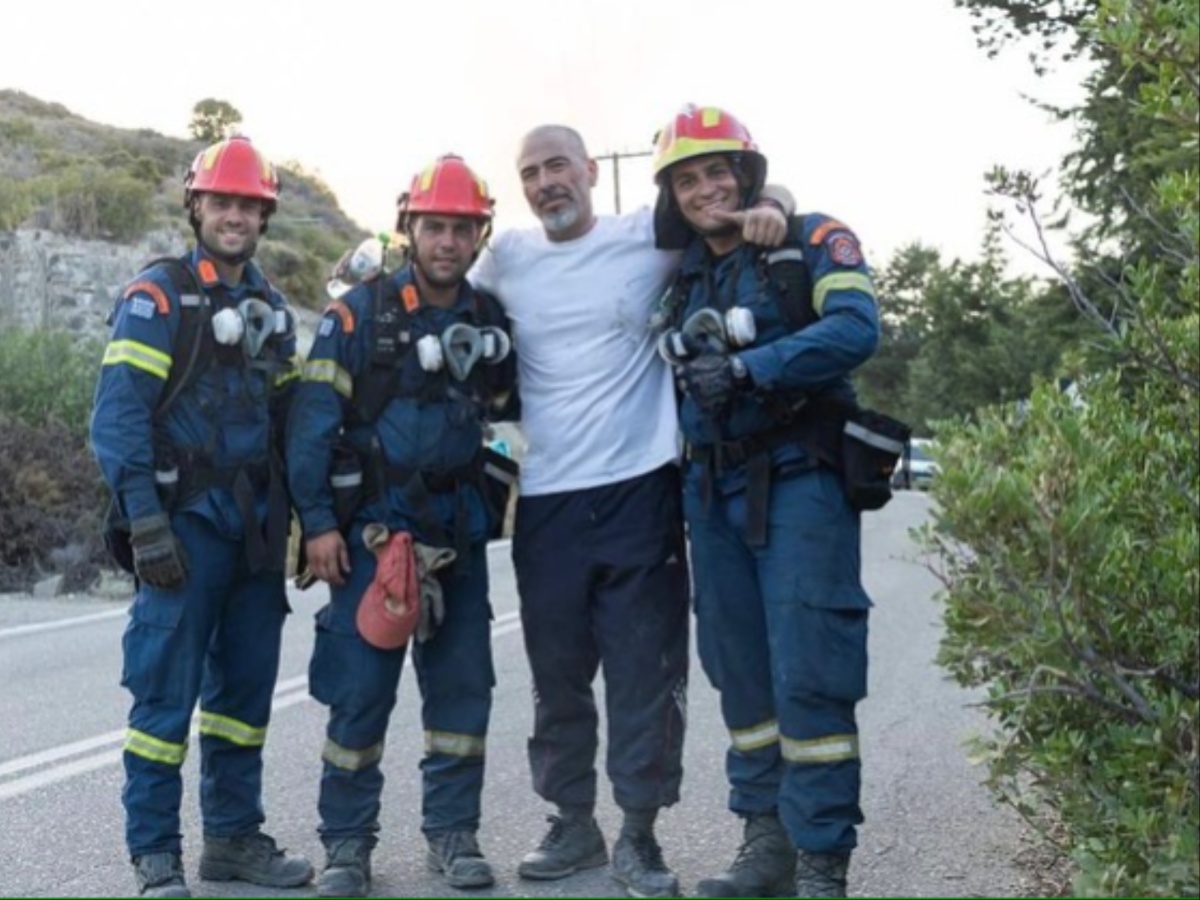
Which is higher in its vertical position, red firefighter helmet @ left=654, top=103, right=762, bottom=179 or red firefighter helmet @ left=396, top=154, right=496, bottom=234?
red firefighter helmet @ left=654, top=103, right=762, bottom=179

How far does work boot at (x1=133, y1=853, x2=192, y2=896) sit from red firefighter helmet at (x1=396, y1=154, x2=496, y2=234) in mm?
2022

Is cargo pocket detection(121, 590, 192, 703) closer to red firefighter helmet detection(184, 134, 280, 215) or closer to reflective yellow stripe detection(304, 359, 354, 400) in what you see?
reflective yellow stripe detection(304, 359, 354, 400)

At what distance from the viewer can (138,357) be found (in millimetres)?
5145

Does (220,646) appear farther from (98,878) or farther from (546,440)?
(546,440)

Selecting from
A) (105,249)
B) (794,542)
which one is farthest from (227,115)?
(794,542)

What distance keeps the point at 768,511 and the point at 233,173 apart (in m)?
1.88

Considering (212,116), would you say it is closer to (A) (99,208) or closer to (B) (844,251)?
(A) (99,208)

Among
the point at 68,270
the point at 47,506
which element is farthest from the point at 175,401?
the point at 68,270

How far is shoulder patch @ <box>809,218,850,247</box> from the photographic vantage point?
204 inches

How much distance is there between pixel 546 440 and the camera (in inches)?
224

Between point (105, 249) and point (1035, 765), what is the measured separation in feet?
112

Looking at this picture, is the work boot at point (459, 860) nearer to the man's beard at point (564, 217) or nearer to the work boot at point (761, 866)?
the work boot at point (761, 866)

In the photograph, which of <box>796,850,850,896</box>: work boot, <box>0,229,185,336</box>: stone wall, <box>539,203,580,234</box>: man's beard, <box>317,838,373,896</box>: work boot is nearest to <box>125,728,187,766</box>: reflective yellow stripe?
<box>317,838,373,896</box>: work boot

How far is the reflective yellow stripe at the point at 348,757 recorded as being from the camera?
5371 mm
